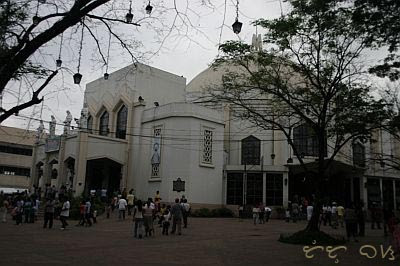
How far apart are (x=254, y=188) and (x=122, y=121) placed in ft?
42.7

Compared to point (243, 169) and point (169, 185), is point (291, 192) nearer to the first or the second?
point (243, 169)

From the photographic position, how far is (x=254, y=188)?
33406 mm

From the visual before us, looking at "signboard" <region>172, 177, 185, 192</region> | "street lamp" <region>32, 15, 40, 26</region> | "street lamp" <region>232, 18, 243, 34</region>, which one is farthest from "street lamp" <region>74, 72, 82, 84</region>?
"signboard" <region>172, 177, 185, 192</region>

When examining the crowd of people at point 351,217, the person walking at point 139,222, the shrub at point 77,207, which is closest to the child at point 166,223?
the person walking at point 139,222

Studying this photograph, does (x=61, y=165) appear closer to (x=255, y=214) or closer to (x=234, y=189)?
(x=234, y=189)

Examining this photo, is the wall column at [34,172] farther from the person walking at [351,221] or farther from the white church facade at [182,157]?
the person walking at [351,221]

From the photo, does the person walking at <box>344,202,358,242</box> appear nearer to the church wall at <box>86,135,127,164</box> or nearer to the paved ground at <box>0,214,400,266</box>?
the paved ground at <box>0,214,400,266</box>

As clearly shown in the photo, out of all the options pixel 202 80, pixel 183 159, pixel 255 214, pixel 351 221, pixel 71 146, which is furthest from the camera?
pixel 202 80

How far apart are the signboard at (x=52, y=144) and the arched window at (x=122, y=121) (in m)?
5.04

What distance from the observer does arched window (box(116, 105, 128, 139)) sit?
37.1 metres

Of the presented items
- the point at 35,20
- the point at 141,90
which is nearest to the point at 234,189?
the point at 141,90

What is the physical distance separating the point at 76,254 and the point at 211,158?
73.3 ft

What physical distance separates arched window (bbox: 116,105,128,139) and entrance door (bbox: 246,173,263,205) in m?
11.4

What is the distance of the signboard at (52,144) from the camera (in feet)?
115
